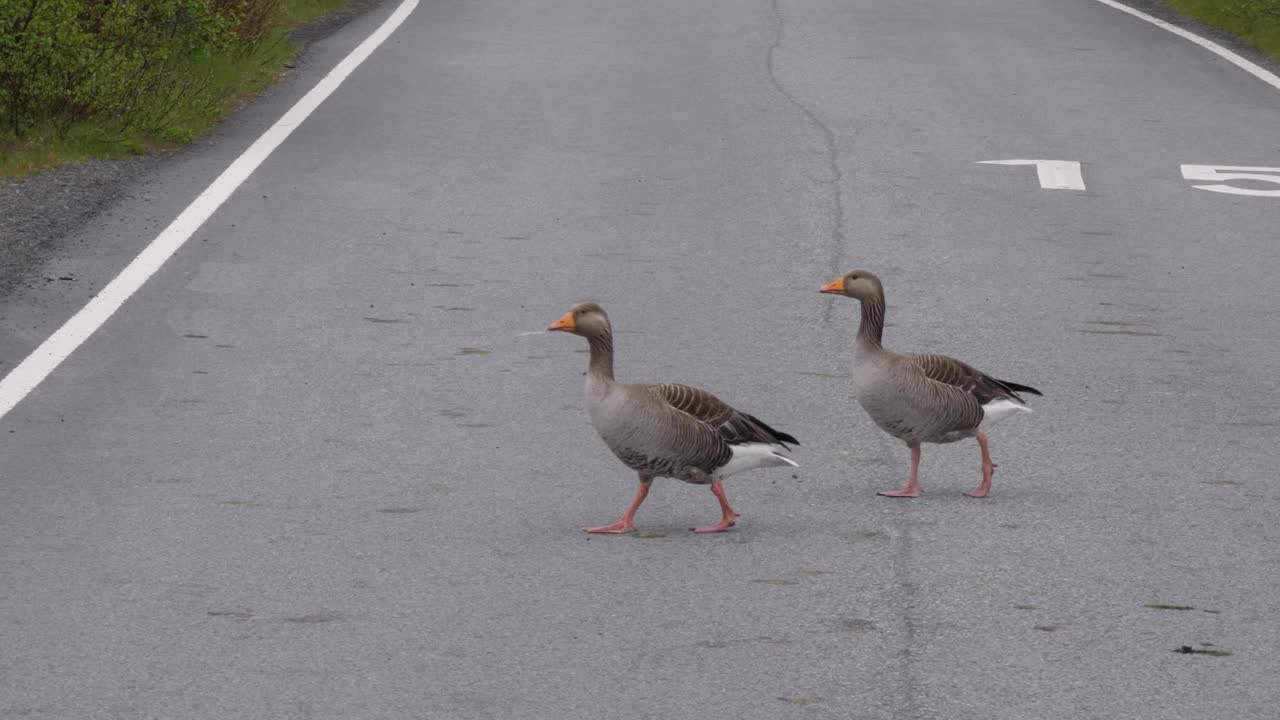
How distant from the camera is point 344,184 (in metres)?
14.0

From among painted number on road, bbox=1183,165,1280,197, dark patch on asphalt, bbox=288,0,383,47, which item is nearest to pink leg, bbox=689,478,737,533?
painted number on road, bbox=1183,165,1280,197

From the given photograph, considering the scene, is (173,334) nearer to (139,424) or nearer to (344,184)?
(139,424)

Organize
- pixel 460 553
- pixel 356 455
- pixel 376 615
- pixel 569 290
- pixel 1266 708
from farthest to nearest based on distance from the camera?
pixel 569 290
pixel 356 455
pixel 460 553
pixel 376 615
pixel 1266 708

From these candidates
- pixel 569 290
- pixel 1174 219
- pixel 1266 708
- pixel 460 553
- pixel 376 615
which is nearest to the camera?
pixel 1266 708

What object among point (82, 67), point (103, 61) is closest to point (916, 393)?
point (82, 67)

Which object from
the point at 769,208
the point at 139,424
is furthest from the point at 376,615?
the point at 769,208

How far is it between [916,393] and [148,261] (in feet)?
18.3

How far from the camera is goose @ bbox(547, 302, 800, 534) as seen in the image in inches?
281

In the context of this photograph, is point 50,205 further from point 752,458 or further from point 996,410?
point 996,410

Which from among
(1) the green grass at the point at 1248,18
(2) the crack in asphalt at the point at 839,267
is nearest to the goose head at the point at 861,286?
(2) the crack in asphalt at the point at 839,267

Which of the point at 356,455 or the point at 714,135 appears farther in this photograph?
the point at 714,135

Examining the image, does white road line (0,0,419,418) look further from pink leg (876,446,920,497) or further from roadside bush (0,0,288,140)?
pink leg (876,446,920,497)

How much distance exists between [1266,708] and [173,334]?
6.16m

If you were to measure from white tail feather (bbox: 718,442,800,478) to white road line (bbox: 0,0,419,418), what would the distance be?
132 inches
